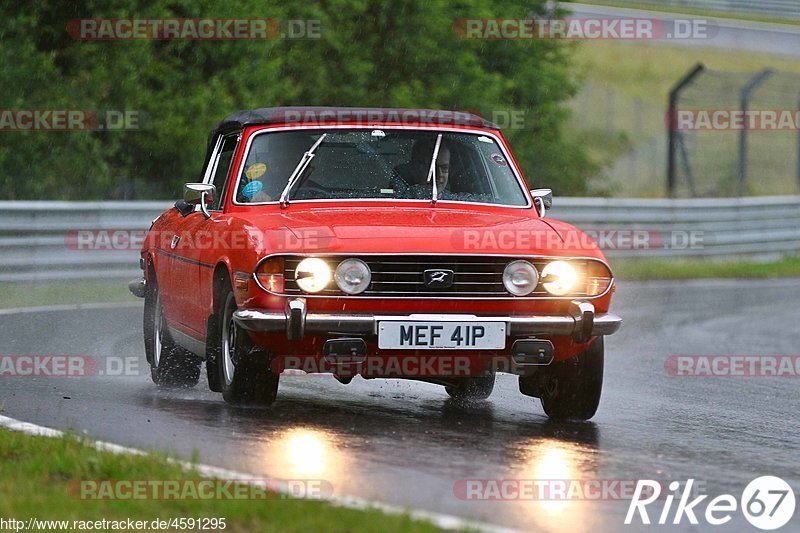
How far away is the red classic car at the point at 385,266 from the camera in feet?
25.3

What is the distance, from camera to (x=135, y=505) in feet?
18.1

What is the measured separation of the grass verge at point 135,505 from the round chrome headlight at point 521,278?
224 centimetres

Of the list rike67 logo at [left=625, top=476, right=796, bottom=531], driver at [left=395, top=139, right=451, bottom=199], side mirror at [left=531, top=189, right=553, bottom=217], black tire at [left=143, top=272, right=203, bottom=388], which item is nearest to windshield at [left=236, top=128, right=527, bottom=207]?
driver at [left=395, top=139, right=451, bottom=199]

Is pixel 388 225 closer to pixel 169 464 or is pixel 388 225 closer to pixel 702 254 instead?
pixel 169 464

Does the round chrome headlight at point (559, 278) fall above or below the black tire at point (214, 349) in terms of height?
above

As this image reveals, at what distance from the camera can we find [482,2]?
91.9ft

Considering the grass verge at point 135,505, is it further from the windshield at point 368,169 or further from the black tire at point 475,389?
the black tire at point 475,389

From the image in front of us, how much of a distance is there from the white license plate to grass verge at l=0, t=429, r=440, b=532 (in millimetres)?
1593

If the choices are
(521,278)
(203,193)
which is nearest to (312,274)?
(521,278)

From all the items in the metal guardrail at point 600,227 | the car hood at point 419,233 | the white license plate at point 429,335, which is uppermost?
the car hood at point 419,233

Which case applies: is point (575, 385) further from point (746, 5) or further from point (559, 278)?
point (746, 5)

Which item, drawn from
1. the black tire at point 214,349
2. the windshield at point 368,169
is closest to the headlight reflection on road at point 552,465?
the black tire at point 214,349

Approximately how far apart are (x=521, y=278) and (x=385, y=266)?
0.69 meters

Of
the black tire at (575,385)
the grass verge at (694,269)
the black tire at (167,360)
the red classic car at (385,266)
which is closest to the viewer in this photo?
the red classic car at (385,266)
